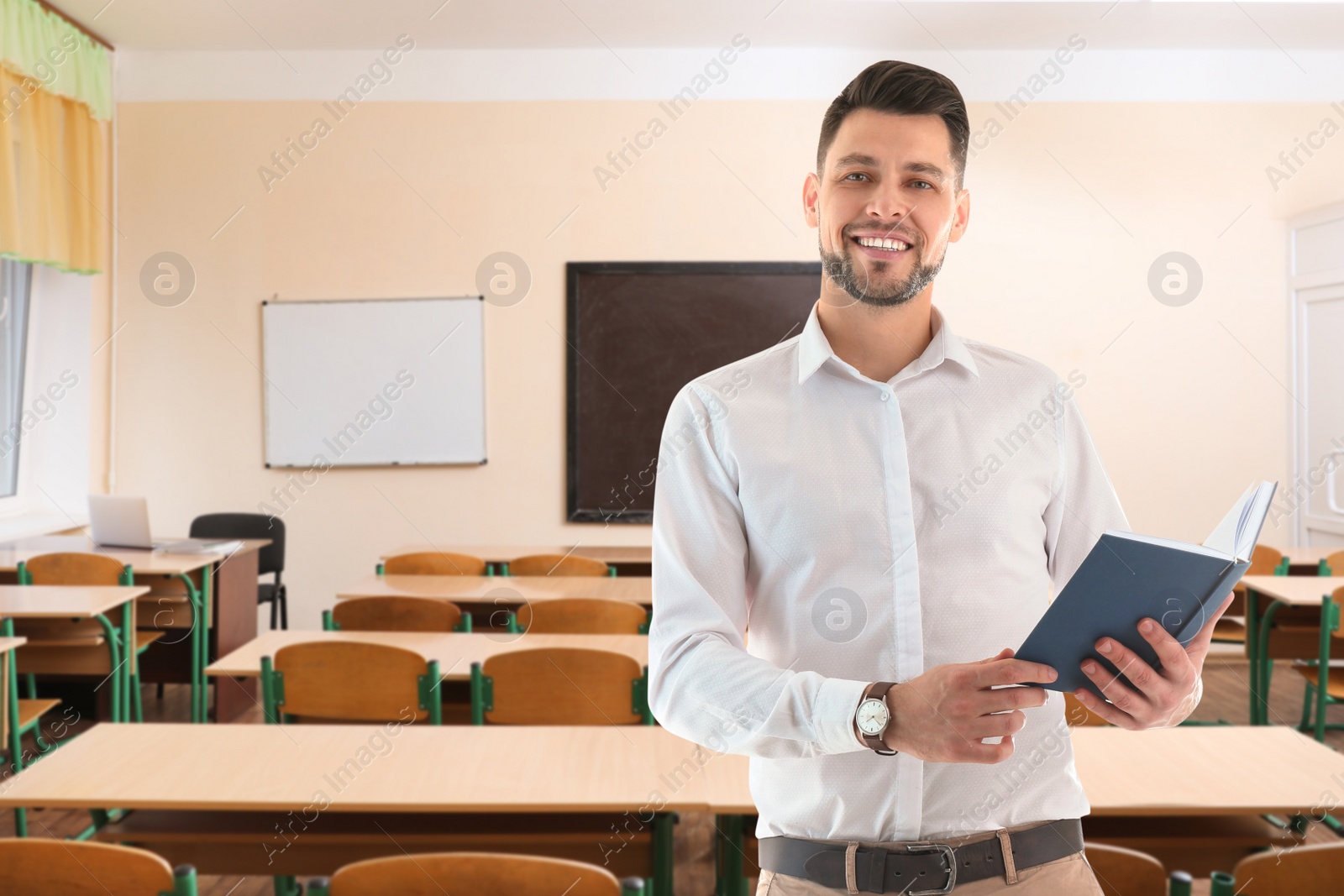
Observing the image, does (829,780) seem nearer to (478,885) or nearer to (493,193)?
(478,885)

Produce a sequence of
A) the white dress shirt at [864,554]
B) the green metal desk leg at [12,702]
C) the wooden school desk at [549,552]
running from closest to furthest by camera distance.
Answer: the white dress shirt at [864,554] < the green metal desk leg at [12,702] < the wooden school desk at [549,552]

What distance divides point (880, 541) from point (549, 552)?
403 centimetres

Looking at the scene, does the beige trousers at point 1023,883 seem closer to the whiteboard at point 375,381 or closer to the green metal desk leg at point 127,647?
the green metal desk leg at point 127,647

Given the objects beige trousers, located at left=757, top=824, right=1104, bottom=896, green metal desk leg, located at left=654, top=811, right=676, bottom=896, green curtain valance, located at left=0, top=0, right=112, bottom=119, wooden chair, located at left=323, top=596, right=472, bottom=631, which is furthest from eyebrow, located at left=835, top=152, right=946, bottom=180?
green curtain valance, located at left=0, top=0, right=112, bottom=119

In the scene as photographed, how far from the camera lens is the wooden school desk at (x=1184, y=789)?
179cm

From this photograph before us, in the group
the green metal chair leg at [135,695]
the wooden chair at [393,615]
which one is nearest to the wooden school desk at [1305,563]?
the wooden chair at [393,615]

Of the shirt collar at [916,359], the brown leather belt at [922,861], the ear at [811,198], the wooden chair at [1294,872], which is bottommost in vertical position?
the wooden chair at [1294,872]

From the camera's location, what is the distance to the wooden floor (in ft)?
9.23

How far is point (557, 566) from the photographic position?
432cm

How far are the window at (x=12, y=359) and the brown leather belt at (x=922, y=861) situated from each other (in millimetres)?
5804

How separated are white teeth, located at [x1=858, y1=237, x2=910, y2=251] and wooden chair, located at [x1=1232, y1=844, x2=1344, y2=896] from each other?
103 cm

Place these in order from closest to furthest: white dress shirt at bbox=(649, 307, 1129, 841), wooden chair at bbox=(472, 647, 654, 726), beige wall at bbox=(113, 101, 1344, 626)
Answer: white dress shirt at bbox=(649, 307, 1129, 841)
wooden chair at bbox=(472, 647, 654, 726)
beige wall at bbox=(113, 101, 1344, 626)

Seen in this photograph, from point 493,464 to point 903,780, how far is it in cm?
490

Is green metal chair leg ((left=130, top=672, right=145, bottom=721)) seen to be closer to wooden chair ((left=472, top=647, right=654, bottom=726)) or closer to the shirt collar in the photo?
wooden chair ((left=472, top=647, right=654, bottom=726))
